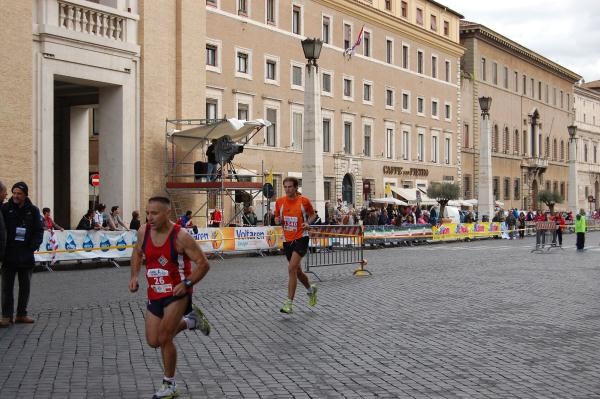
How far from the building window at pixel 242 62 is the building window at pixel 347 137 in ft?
33.4

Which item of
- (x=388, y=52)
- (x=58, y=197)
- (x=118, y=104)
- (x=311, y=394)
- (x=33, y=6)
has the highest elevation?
(x=388, y=52)

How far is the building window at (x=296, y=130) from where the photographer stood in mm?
48344

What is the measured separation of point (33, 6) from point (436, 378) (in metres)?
20.1

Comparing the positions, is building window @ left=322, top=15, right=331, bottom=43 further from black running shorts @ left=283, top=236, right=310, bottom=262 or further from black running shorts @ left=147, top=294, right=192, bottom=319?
black running shorts @ left=147, top=294, right=192, bottom=319

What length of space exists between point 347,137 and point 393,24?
8.91m

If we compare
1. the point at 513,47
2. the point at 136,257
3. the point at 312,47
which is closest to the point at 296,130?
the point at 312,47

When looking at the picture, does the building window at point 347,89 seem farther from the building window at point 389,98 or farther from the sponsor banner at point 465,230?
the sponsor banner at point 465,230

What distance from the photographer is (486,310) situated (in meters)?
13.8

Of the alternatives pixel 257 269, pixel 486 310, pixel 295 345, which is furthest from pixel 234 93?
pixel 295 345

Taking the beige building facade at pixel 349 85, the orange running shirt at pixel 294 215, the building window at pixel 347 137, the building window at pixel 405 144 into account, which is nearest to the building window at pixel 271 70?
the beige building facade at pixel 349 85

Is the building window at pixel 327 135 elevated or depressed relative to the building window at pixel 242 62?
depressed

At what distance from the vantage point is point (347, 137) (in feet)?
176

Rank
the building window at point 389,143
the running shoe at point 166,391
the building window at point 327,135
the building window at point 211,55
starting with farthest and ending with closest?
the building window at point 389,143
the building window at point 327,135
the building window at point 211,55
the running shoe at point 166,391

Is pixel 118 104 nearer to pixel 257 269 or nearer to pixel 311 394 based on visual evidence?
pixel 257 269
